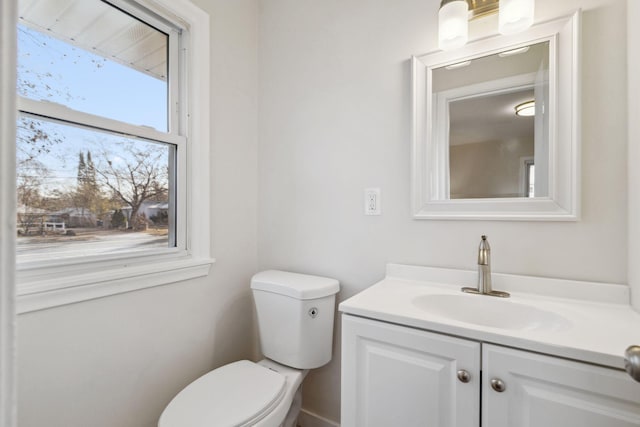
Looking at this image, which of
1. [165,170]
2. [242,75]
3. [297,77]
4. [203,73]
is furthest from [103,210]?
[297,77]

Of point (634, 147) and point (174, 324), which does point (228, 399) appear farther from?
point (634, 147)

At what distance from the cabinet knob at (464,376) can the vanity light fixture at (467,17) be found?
1112mm

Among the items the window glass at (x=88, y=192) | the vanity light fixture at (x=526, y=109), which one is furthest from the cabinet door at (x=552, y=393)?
the window glass at (x=88, y=192)

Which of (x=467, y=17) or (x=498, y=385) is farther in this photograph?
(x=467, y=17)

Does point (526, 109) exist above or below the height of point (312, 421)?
above

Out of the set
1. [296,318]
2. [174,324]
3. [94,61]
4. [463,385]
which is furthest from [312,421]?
[94,61]

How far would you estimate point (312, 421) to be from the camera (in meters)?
1.51

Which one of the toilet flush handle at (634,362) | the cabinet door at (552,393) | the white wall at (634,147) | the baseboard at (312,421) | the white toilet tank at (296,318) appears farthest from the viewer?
the baseboard at (312,421)

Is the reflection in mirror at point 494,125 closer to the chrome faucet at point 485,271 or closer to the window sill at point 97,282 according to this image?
the chrome faucet at point 485,271

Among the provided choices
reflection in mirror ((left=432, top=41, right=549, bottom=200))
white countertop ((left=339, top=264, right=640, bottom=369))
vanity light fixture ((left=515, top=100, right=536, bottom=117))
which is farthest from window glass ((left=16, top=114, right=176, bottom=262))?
vanity light fixture ((left=515, top=100, right=536, bottom=117))

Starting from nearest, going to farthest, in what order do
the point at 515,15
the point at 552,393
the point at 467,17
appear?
1. the point at 552,393
2. the point at 515,15
3. the point at 467,17

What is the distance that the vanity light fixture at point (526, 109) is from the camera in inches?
41.6

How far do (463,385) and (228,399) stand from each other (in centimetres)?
77

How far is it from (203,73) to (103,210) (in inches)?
29.4
